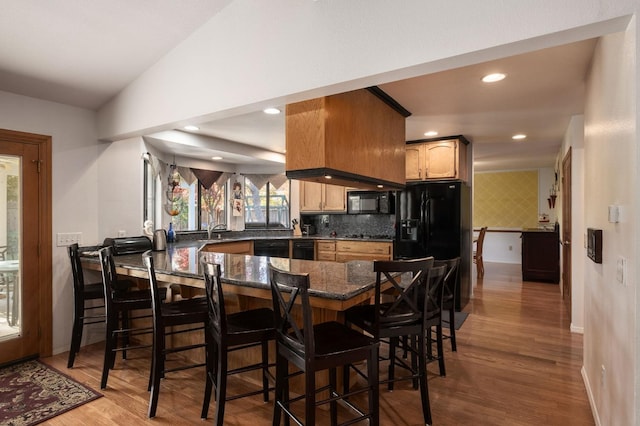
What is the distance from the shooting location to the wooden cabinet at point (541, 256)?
625cm

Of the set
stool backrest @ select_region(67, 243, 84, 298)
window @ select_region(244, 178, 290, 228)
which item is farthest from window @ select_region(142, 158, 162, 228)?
window @ select_region(244, 178, 290, 228)

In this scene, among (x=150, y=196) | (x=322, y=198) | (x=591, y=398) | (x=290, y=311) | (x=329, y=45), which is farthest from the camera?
(x=322, y=198)

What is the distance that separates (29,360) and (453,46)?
400 centimetres

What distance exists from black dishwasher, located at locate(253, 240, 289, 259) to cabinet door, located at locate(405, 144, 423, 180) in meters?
2.16

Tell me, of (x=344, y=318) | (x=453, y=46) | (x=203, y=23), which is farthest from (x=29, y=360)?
(x=453, y=46)

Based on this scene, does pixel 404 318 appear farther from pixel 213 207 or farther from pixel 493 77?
pixel 213 207

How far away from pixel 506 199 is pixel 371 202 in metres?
4.93

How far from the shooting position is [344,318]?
7.82 feet

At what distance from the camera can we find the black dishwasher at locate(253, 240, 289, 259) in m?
5.57

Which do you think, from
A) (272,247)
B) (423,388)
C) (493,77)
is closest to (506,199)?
(272,247)

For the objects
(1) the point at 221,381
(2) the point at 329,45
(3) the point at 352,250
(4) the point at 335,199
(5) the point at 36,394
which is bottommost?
(5) the point at 36,394

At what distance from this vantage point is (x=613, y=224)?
169 cm

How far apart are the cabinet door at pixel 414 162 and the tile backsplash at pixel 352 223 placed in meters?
0.81

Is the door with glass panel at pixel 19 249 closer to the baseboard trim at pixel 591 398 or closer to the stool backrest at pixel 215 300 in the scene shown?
the stool backrest at pixel 215 300
